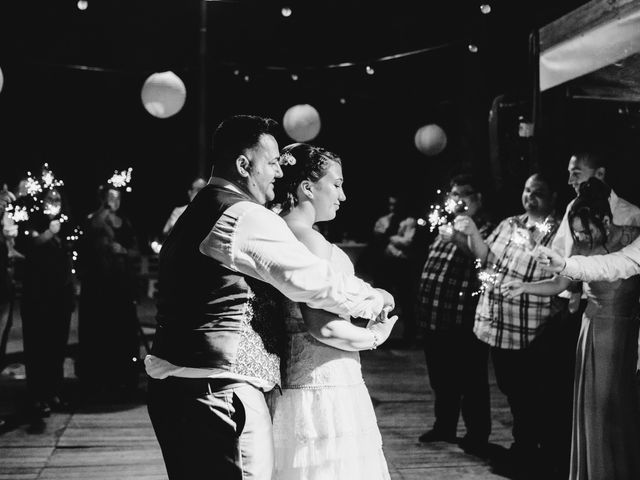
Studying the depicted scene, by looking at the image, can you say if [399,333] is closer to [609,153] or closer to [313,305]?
[609,153]

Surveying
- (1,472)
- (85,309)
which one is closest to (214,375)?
(1,472)

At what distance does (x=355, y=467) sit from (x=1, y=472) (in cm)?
268

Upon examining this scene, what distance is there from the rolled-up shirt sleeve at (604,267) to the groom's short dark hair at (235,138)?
1.55 meters

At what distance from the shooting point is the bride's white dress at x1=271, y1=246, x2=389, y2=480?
221 cm

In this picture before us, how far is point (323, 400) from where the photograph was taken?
7.39 feet

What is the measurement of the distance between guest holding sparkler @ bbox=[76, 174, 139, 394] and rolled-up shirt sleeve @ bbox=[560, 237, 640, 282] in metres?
3.87

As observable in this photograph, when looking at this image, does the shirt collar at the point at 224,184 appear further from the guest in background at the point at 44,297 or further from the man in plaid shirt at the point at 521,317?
the guest in background at the point at 44,297

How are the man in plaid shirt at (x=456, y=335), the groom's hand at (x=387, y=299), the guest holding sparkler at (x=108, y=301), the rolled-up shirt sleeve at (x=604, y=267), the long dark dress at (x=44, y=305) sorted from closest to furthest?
the groom's hand at (x=387, y=299)
the rolled-up shirt sleeve at (x=604, y=267)
the man in plaid shirt at (x=456, y=335)
the long dark dress at (x=44, y=305)
the guest holding sparkler at (x=108, y=301)

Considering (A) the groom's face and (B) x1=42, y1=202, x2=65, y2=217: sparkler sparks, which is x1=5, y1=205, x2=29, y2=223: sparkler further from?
(A) the groom's face

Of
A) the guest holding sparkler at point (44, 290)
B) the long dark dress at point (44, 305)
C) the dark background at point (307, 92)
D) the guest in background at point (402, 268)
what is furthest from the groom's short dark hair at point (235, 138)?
the guest in background at point (402, 268)

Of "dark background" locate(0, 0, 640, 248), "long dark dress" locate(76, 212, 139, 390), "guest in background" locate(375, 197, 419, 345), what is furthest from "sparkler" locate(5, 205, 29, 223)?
"guest in background" locate(375, 197, 419, 345)

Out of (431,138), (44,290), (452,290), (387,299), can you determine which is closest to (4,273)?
(44,290)

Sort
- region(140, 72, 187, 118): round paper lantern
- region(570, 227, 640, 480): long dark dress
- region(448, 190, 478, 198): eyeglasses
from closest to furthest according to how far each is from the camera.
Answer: region(570, 227, 640, 480): long dark dress, region(448, 190, 478, 198): eyeglasses, region(140, 72, 187, 118): round paper lantern

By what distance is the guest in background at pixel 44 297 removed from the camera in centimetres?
490
